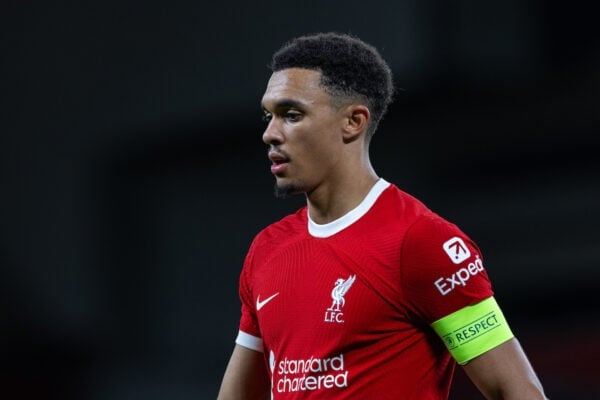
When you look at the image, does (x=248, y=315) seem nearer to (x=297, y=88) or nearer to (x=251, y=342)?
(x=251, y=342)

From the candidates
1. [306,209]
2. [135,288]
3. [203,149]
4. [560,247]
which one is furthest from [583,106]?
[306,209]

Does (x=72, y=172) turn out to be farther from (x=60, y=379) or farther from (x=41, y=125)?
(x=60, y=379)

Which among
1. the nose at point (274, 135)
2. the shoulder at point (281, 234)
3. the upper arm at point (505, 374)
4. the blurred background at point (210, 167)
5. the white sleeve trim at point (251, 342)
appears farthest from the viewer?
the blurred background at point (210, 167)

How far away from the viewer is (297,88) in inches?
89.4

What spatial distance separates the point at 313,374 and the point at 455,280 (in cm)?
36

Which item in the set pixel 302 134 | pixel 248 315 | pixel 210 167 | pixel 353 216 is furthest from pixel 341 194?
pixel 210 167

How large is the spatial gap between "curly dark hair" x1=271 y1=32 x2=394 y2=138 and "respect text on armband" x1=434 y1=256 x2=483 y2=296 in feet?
1.49

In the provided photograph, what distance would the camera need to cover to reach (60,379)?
5.38 metres

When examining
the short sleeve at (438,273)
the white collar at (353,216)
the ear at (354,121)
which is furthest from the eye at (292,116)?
the short sleeve at (438,273)

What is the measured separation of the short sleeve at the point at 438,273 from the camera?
6.69 feet

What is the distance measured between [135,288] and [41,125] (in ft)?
3.67

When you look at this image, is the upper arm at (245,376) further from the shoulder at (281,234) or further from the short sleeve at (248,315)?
the shoulder at (281,234)

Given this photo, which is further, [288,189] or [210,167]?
[210,167]

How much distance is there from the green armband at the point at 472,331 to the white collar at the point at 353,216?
0.32 m
